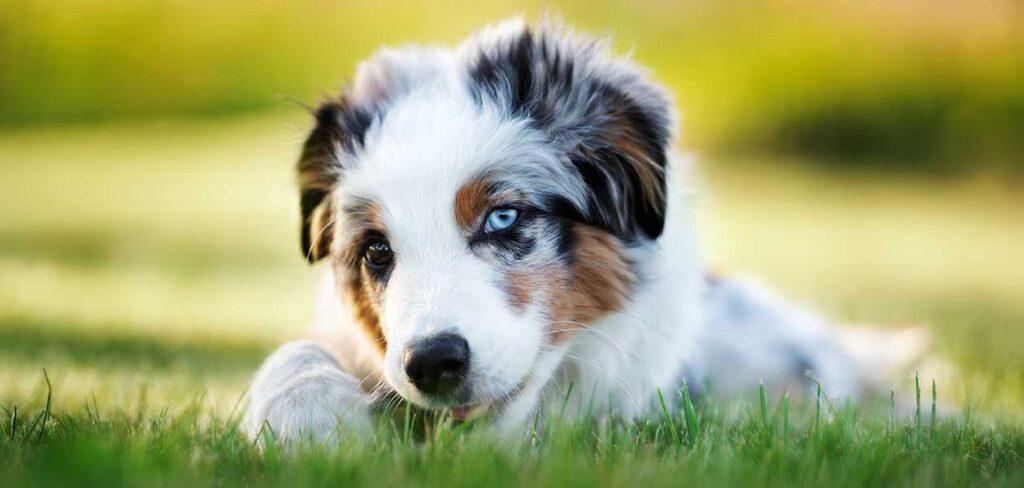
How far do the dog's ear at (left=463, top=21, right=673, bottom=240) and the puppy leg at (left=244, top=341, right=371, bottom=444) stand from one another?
1024mm

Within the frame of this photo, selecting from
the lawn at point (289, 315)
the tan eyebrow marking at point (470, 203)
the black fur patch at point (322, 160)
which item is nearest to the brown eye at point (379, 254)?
the tan eyebrow marking at point (470, 203)

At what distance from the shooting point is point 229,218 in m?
12.4

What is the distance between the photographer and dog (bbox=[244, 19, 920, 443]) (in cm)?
351

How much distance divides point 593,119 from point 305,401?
1422 mm

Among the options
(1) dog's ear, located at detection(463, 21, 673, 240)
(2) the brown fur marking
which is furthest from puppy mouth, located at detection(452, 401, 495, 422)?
(1) dog's ear, located at detection(463, 21, 673, 240)

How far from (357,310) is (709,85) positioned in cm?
1339

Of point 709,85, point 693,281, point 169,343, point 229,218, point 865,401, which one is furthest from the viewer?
point 709,85

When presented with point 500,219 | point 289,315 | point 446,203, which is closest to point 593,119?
point 500,219

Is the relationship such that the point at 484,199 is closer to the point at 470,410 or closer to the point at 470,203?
the point at 470,203

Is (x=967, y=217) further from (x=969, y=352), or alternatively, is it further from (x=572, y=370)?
(x=572, y=370)

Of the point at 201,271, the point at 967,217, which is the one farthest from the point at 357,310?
the point at 967,217

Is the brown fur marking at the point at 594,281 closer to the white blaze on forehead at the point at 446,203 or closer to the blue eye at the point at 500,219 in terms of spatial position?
the white blaze on forehead at the point at 446,203

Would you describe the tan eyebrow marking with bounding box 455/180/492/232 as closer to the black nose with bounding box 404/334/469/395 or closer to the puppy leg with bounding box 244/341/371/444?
the black nose with bounding box 404/334/469/395

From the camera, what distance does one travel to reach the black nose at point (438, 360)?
3268 mm
